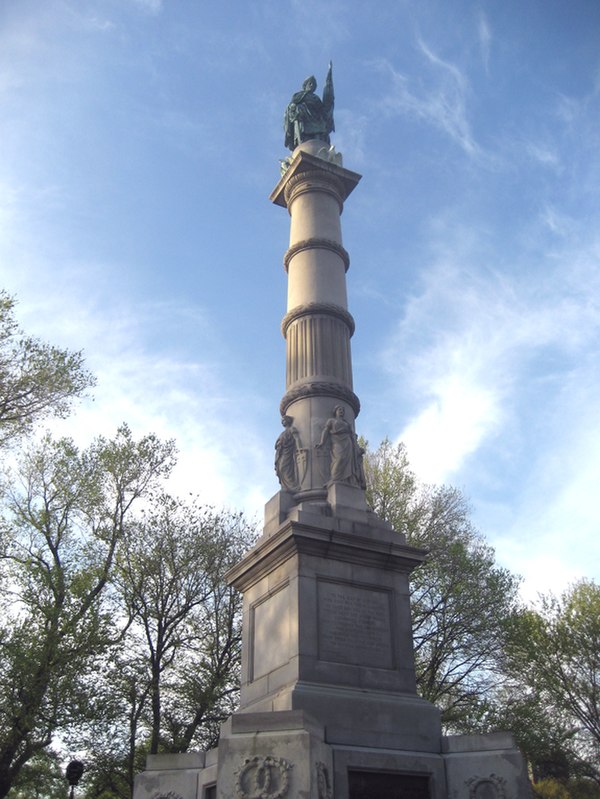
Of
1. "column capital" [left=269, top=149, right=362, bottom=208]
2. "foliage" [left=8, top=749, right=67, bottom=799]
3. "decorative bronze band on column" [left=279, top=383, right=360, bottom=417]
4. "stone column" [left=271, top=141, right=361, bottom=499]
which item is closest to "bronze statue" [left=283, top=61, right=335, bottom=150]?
"stone column" [left=271, top=141, right=361, bottom=499]

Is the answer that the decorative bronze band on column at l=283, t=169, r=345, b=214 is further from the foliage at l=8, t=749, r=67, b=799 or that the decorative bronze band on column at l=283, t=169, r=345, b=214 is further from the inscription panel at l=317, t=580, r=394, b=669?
the foliage at l=8, t=749, r=67, b=799

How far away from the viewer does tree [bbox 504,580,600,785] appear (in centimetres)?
2764

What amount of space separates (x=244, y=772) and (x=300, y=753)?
2.39 ft

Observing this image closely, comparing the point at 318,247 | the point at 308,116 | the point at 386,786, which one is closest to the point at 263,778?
the point at 386,786

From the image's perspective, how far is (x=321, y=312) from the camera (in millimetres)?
14867

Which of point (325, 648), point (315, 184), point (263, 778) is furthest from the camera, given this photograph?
point (315, 184)

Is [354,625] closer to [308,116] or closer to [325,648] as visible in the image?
[325,648]

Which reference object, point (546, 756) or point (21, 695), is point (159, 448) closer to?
point (21, 695)

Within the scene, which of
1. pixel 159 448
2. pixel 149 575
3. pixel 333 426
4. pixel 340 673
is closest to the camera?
pixel 340 673

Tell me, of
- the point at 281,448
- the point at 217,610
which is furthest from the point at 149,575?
the point at 281,448

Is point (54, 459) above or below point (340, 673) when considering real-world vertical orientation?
above

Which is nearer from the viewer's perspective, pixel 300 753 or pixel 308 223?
pixel 300 753

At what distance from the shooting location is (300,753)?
830cm

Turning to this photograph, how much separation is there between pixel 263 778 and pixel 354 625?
10.1ft
